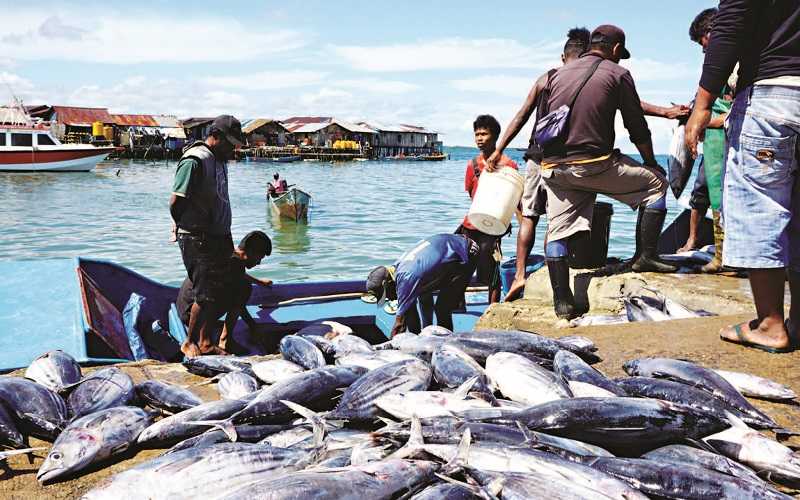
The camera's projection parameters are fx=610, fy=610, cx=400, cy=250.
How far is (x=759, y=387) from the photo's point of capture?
2.92 metres

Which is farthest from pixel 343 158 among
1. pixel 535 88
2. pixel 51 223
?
pixel 535 88

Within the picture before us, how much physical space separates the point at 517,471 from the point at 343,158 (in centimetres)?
8421

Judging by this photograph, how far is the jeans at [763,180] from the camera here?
314 cm

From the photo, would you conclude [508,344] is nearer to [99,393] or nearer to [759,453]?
[759,453]

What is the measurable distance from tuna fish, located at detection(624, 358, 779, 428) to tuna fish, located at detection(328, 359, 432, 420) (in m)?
1.16

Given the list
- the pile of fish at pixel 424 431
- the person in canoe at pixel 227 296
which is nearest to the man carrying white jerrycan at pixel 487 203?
the person in canoe at pixel 227 296

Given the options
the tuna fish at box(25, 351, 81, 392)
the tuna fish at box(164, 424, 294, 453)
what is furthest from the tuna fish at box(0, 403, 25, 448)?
the tuna fish at box(164, 424, 294, 453)

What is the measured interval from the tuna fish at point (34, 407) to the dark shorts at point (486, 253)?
4153 millimetres

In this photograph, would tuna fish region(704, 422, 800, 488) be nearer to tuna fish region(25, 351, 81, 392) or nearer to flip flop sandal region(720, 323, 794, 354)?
flip flop sandal region(720, 323, 794, 354)

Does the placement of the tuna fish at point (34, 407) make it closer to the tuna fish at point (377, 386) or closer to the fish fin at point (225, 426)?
the fish fin at point (225, 426)

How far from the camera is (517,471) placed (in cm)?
189

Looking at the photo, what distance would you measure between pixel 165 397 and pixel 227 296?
314 centimetres

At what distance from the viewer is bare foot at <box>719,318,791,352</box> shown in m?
3.39

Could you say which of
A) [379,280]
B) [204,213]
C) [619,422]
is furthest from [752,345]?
[204,213]
